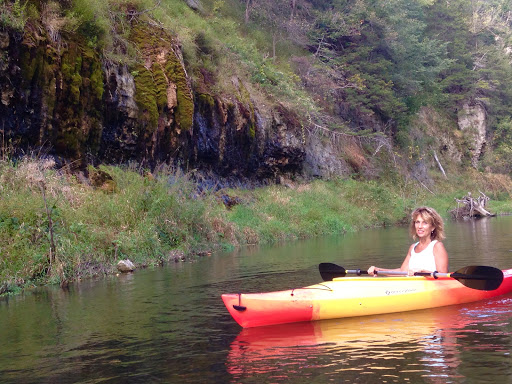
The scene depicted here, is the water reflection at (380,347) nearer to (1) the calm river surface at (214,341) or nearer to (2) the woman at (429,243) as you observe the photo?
(1) the calm river surface at (214,341)

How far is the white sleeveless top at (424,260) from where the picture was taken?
738cm

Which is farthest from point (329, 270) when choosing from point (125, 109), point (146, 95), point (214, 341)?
point (146, 95)

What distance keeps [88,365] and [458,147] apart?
37137mm

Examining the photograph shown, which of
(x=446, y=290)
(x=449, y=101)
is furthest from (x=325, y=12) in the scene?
(x=446, y=290)

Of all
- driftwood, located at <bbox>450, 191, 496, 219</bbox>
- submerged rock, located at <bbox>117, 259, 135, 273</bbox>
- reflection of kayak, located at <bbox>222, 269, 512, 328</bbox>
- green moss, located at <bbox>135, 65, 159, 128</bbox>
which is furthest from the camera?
driftwood, located at <bbox>450, 191, 496, 219</bbox>

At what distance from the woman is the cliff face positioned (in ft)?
27.3

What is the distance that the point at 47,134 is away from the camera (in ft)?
42.4

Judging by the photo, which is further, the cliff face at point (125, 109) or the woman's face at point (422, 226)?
the cliff face at point (125, 109)

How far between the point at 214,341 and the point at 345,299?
158 cm

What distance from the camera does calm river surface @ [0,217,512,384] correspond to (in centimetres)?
471

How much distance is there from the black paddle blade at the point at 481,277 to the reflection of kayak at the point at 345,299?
6.4 inches

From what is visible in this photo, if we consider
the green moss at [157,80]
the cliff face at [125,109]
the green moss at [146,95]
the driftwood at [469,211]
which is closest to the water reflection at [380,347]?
the cliff face at [125,109]

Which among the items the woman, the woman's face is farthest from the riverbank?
the woman's face

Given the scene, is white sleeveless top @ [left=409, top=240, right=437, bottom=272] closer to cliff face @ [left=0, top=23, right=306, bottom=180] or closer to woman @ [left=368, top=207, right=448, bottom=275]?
woman @ [left=368, top=207, right=448, bottom=275]
